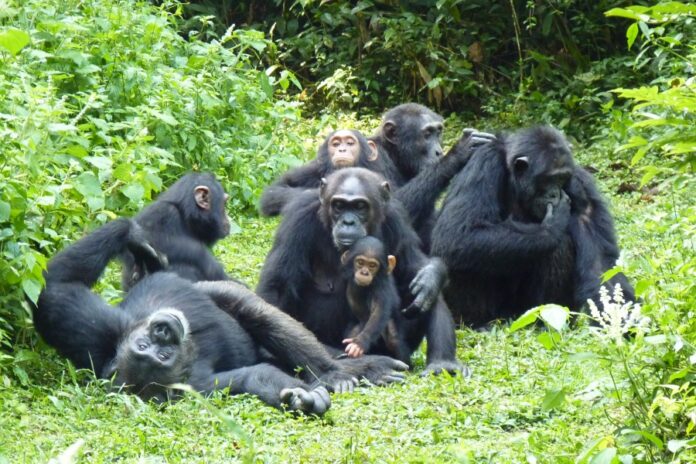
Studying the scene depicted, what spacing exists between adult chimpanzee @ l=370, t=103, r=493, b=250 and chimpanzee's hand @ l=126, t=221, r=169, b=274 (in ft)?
10.1

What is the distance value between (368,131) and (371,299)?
7.17 metres

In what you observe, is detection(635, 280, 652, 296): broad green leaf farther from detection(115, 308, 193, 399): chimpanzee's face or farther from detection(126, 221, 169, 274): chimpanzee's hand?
detection(126, 221, 169, 274): chimpanzee's hand

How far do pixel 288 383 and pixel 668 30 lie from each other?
8.27 metres

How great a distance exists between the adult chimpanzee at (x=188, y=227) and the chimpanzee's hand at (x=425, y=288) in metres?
1.36

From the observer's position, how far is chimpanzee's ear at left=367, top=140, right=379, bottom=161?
35.7ft

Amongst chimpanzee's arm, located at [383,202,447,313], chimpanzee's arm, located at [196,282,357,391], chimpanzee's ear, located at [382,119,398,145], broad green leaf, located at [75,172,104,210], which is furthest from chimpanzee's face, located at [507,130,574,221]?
broad green leaf, located at [75,172,104,210]

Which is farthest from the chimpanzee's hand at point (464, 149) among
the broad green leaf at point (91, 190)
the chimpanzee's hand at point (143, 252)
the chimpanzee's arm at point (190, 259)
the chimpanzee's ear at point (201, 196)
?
the broad green leaf at point (91, 190)

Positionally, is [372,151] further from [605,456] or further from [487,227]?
[605,456]

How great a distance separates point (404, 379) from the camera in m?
7.95

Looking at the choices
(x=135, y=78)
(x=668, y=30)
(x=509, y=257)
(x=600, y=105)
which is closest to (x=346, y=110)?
(x=600, y=105)

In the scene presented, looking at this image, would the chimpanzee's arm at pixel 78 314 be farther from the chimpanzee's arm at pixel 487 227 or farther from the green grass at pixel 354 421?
the chimpanzee's arm at pixel 487 227

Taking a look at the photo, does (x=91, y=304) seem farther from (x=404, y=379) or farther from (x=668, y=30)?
(x=668, y=30)

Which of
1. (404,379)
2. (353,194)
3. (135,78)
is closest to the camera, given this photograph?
(404,379)

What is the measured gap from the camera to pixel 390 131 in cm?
1171
